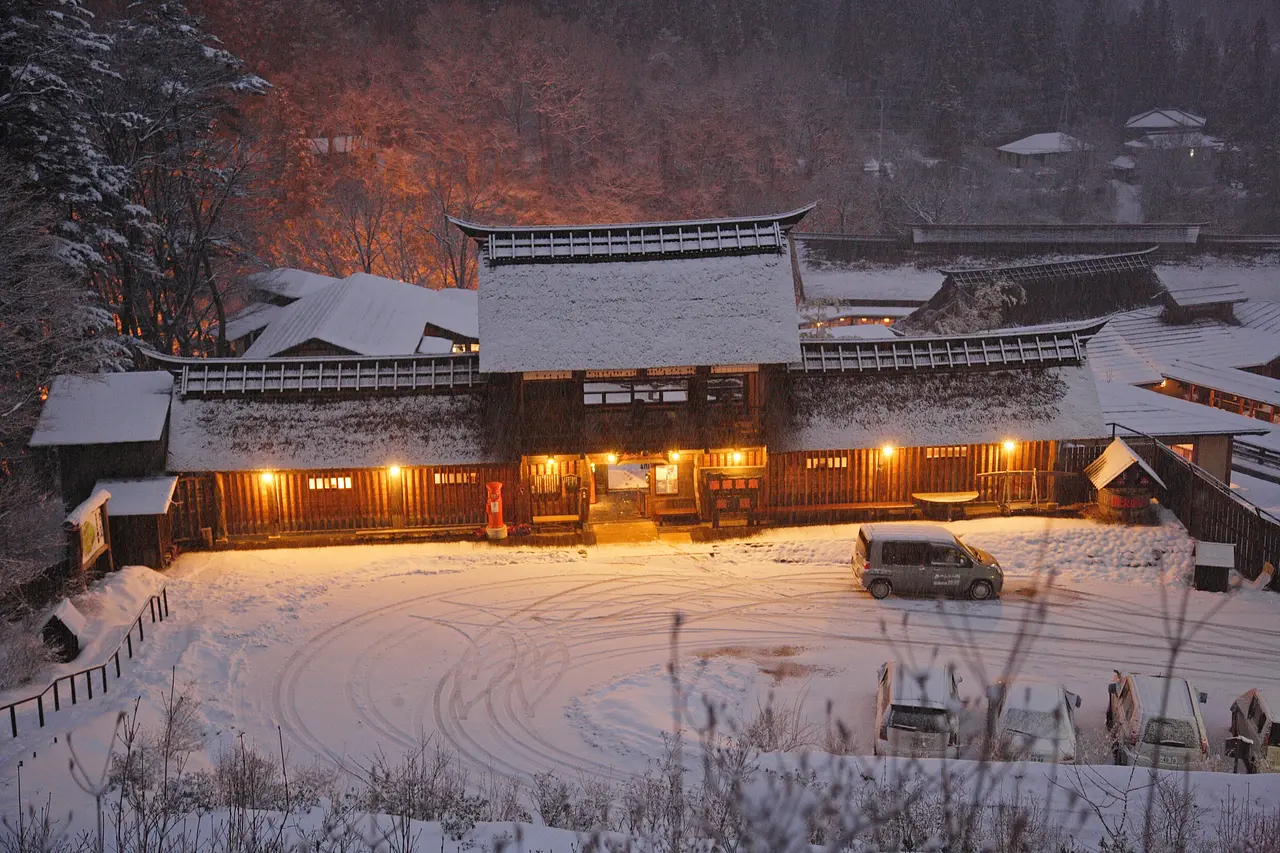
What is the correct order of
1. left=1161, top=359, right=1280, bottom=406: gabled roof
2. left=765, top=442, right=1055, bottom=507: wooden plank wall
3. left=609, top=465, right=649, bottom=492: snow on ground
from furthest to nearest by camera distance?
left=1161, top=359, right=1280, bottom=406: gabled roof < left=609, top=465, right=649, bottom=492: snow on ground < left=765, top=442, right=1055, bottom=507: wooden plank wall

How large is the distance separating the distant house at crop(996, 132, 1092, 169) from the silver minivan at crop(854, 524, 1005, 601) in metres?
67.3

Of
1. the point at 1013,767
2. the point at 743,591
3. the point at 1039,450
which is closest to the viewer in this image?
the point at 1013,767

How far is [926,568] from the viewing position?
19.9 meters

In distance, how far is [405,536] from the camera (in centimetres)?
2392

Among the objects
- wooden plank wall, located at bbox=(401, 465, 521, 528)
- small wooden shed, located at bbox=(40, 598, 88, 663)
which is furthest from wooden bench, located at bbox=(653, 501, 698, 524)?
small wooden shed, located at bbox=(40, 598, 88, 663)

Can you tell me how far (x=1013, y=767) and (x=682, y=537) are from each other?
1264cm

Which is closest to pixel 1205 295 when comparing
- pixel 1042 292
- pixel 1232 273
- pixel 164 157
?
pixel 1042 292

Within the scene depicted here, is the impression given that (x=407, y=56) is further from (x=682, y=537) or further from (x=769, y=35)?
(x=682, y=537)

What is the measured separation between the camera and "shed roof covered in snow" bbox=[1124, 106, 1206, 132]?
260 ft

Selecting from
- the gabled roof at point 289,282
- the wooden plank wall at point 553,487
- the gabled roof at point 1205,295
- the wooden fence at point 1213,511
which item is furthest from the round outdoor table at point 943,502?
the gabled roof at point 289,282

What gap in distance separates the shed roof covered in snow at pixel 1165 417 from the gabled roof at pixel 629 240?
10940 millimetres

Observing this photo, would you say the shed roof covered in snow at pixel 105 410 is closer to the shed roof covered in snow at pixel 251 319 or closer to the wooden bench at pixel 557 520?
the wooden bench at pixel 557 520

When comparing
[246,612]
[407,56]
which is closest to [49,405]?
[246,612]

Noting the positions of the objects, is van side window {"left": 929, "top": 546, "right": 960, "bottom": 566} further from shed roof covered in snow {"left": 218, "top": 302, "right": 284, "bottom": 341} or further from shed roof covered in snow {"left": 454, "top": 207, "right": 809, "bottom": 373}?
shed roof covered in snow {"left": 218, "top": 302, "right": 284, "bottom": 341}
